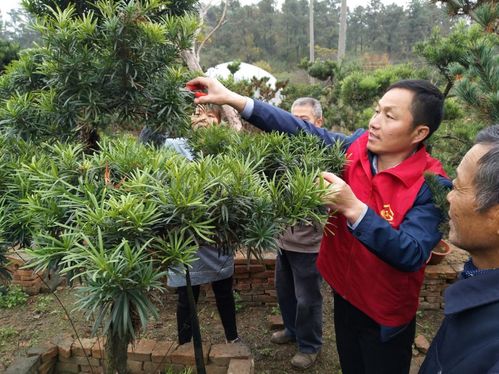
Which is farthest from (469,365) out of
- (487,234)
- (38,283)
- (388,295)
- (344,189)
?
(38,283)

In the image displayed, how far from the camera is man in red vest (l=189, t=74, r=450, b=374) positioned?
1553mm

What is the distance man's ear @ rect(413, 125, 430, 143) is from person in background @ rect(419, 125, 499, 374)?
50 cm

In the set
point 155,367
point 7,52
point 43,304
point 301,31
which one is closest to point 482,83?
point 155,367

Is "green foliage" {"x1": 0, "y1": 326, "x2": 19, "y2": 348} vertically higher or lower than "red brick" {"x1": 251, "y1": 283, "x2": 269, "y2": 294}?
lower

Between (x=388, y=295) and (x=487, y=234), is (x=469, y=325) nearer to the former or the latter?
(x=487, y=234)

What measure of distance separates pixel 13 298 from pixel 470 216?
400cm

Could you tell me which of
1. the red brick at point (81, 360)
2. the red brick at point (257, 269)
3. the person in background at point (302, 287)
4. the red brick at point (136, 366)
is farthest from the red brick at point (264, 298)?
the red brick at point (81, 360)

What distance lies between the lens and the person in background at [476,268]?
1.08 metres

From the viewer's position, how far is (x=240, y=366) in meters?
2.22

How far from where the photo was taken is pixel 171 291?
3752 millimetres

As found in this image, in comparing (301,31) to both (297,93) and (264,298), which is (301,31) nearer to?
(297,93)

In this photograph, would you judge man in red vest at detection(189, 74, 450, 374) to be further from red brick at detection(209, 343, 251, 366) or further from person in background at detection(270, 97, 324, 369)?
red brick at detection(209, 343, 251, 366)

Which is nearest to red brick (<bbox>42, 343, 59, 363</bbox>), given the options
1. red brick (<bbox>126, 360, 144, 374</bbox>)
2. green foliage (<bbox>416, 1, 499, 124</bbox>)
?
red brick (<bbox>126, 360, 144, 374</bbox>)

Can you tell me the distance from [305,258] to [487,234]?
1558 mm
